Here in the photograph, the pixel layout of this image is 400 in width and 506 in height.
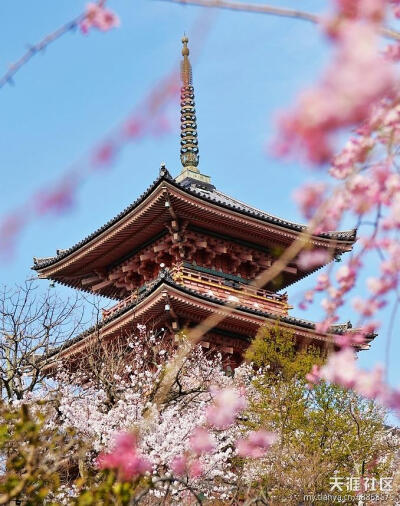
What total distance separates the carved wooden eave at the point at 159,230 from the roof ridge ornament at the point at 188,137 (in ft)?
15.1

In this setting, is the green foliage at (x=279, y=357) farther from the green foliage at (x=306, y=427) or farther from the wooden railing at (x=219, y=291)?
the wooden railing at (x=219, y=291)

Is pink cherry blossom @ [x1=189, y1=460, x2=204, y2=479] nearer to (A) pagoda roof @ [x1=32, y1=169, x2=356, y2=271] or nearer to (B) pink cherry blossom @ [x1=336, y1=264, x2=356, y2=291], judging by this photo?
(A) pagoda roof @ [x1=32, y1=169, x2=356, y2=271]

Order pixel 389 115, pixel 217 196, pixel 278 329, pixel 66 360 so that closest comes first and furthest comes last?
pixel 389 115 → pixel 278 329 → pixel 66 360 → pixel 217 196

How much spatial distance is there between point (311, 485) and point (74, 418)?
4372mm

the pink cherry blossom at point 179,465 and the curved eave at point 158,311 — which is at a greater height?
the curved eave at point 158,311

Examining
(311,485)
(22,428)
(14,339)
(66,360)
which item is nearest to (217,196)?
(66,360)

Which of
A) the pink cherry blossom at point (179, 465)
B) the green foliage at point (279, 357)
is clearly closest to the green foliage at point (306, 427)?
the green foliage at point (279, 357)

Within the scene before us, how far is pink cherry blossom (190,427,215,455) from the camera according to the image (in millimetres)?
13352

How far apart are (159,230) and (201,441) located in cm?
756

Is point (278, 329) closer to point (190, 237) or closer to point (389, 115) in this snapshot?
point (190, 237)

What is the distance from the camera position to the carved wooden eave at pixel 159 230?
1844cm

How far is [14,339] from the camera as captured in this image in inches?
599

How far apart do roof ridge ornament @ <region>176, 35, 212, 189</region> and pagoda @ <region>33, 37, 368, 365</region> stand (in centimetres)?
468

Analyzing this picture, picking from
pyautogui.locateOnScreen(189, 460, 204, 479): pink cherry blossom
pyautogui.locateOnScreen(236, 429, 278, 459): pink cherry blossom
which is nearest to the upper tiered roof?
pyautogui.locateOnScreen(236, 429, 278, 459): pink cherry blossom
